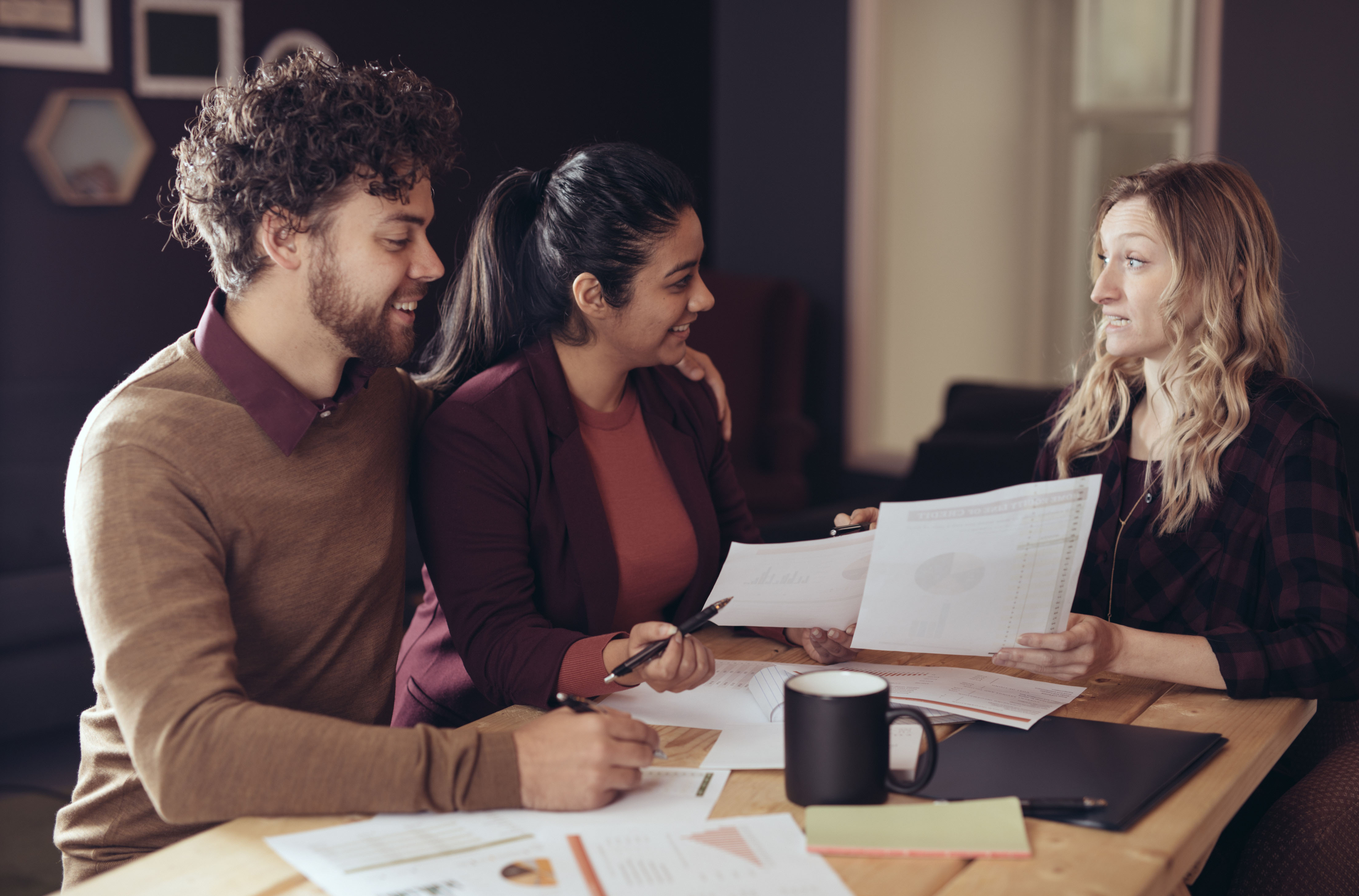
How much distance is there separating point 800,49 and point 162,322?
2.31m

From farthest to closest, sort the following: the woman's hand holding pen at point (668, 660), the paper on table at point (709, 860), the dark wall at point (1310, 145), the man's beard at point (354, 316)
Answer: the dark wall at point (1310, 145)
the man's beard at point (354, 316)
the woman's hand holding pen at point (668, 660)
the paper on table at point (709, 860)

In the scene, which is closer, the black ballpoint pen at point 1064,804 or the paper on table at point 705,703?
the black ballpoint pen at point 1064,804

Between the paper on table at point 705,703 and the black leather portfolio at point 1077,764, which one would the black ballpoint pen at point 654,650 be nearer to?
the paper on table at point 705,703

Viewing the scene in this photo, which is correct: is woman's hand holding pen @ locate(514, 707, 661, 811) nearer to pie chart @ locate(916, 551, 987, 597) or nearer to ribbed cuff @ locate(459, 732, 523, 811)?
ribbed cuff @ locate(459, 732, 523, 811)

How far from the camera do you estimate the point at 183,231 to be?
5.74 feet

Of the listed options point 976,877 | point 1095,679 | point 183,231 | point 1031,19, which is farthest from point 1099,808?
point 1031,19

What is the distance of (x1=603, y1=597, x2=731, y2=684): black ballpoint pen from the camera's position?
3.80 feet

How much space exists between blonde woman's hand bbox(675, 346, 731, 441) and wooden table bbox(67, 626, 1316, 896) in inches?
28.4

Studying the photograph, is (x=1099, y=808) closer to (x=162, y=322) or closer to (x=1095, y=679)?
(x=1095, y=679)

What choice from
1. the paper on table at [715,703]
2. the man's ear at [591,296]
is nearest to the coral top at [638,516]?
the man's ear at [591,296]

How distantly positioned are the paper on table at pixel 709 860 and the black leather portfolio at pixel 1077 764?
0.16 m

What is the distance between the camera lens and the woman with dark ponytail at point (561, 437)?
142cm

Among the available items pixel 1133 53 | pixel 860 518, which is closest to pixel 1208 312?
pixel 860 518

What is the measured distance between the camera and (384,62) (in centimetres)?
343
